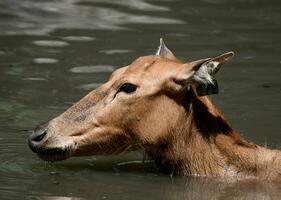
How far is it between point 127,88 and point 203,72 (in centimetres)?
74

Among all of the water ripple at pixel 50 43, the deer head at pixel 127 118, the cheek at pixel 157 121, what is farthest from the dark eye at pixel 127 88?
the water ripple at pixel 50 43

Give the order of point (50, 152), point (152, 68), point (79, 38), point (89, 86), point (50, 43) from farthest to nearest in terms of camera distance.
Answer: point (79, 38), point (50, 43), point (89, 86), point (152, 68), point (50, 152)

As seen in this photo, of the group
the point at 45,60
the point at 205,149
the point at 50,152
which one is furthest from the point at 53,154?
the point at 45,60

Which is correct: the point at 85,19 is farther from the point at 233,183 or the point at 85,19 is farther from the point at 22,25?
the point at 233,183

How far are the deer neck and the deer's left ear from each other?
275 mm

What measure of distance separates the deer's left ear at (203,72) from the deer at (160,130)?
67mm

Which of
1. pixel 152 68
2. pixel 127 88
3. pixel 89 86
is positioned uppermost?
pixel 152 68

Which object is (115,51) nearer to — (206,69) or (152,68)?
(152,68)

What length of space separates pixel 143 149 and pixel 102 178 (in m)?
0.45

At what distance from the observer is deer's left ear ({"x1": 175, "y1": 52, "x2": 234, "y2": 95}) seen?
8.74 metres

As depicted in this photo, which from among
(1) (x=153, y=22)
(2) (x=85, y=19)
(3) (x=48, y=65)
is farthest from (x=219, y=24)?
(3) (x=48, y=65)

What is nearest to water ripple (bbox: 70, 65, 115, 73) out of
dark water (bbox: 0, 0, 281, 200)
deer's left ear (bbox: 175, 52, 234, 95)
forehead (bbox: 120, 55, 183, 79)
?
dark water (bbox: 0, 0, 281, 200)

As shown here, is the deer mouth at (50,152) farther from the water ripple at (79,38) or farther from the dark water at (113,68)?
the water ripple at (79,38)

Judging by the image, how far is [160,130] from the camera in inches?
357
